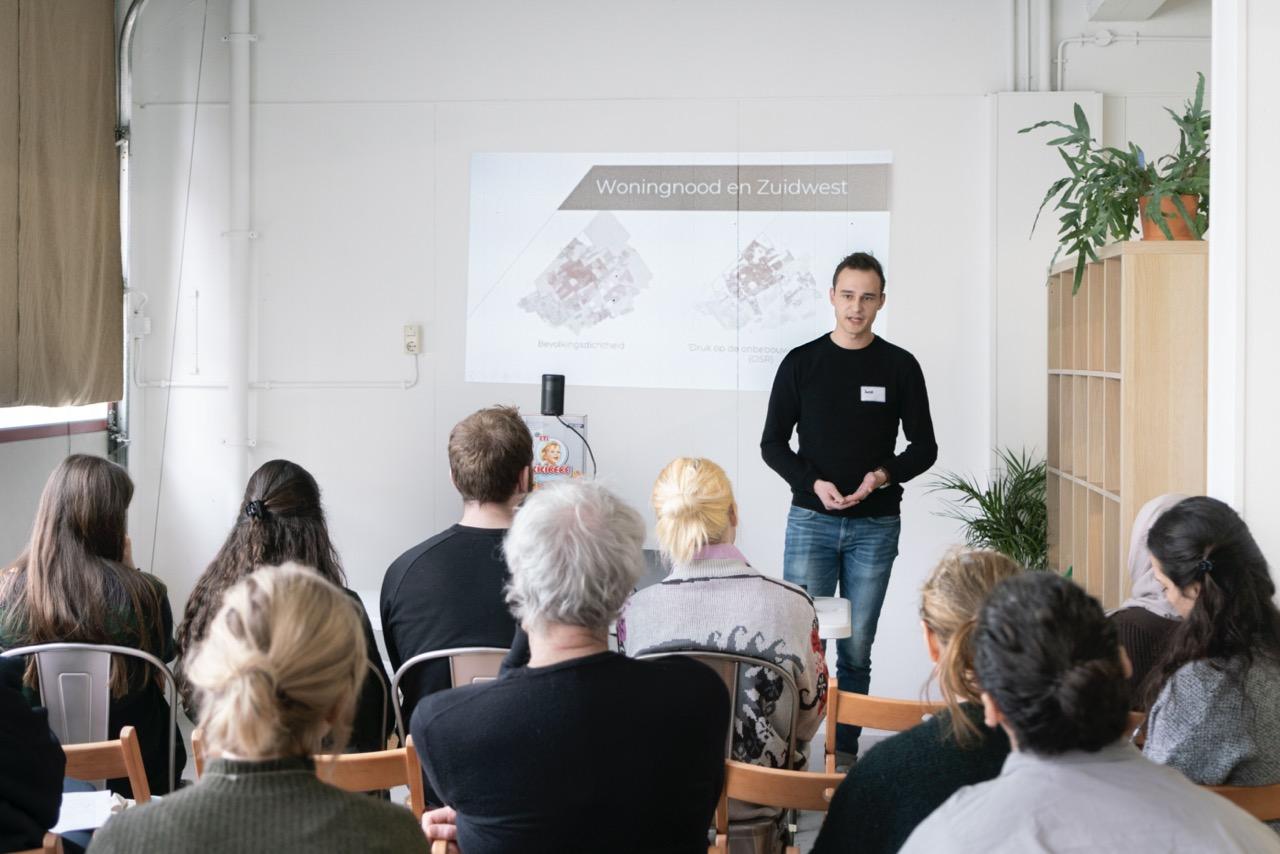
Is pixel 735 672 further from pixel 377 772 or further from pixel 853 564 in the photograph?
pixel 853 564

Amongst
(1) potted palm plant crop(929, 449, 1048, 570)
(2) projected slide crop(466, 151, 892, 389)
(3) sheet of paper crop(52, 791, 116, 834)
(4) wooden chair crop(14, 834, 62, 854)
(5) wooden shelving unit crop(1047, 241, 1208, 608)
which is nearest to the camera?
(4) wooden chair crop(14, 834, 62, 854)

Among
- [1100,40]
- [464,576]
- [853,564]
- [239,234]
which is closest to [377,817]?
[464,576]

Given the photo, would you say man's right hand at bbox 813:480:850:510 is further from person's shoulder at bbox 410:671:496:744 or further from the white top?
the white top

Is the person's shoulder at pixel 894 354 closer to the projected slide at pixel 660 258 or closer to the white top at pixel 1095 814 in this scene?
the projected slide at pixel 660 258

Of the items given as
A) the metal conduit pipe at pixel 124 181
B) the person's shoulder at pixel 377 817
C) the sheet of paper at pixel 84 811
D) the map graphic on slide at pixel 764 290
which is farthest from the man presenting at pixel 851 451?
the metal conduit pipe at pixel 124 181

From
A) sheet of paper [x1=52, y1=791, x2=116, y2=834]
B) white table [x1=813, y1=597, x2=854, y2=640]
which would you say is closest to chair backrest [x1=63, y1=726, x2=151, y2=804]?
sheet of paper [x1=52, y1=791, x2=116, y2=834]

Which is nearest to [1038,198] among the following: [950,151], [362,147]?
[950,151]

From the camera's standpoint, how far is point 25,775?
1755 mm

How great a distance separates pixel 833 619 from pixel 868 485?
3.29 ft

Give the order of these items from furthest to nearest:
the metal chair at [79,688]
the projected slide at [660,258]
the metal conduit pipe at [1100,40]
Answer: the projected slide at [660,258] < the metal conduit pipe at [1100,40] < the metal chair at [79,688]

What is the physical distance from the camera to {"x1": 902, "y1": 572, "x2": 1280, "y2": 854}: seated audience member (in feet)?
3.99

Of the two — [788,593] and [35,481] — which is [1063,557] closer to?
[788,593]

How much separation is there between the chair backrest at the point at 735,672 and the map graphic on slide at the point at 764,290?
3.03 metres

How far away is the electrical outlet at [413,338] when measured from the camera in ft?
17.3
